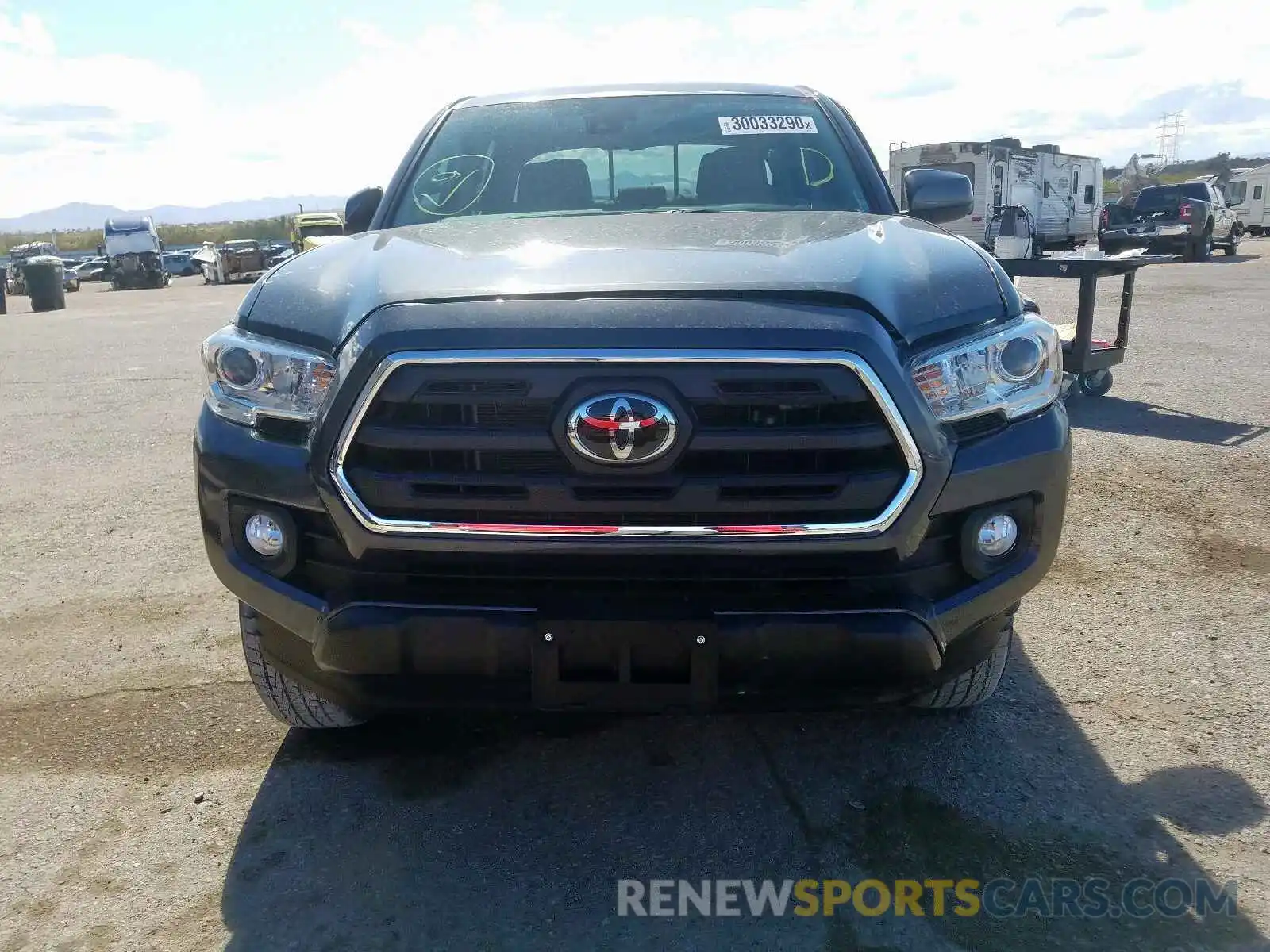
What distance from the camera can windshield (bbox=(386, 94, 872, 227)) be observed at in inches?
143

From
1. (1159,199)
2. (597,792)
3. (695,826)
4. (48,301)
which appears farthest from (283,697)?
(1159,199)

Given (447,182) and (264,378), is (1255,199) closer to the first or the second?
(447,182)

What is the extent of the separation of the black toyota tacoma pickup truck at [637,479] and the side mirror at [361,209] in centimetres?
161

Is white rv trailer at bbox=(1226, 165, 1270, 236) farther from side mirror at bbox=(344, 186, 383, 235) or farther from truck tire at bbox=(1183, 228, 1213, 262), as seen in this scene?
side mirror at bbox=(344, 186, 383, 235)

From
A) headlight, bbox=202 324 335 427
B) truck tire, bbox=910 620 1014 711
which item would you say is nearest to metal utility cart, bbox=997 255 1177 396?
truck tire, bbox=910 620 1014 711

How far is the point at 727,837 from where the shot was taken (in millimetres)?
2641

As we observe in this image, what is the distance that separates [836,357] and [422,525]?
0.96 metres

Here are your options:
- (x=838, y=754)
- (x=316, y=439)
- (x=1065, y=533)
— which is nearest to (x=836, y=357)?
(x=316, y=439)

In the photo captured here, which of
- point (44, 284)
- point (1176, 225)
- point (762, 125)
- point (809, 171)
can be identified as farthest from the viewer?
point (1176, 225)

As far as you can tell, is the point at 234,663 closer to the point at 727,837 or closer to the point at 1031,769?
the point at 727,837

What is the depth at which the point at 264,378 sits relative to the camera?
2422mm

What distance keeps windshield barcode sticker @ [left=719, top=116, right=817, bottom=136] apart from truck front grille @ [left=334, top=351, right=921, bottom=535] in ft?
6.58

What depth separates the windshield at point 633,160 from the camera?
3.64 metres
